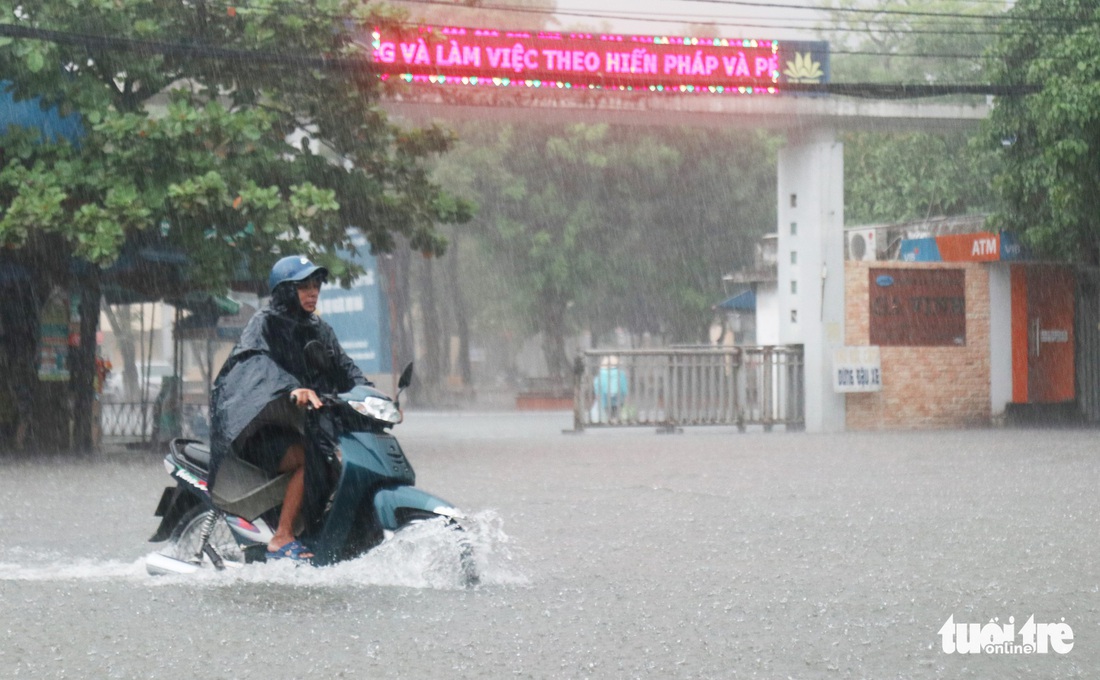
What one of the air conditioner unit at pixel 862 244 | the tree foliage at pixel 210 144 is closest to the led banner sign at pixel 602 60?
the tree foliage at pixel 210 144

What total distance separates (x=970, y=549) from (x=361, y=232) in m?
13.2

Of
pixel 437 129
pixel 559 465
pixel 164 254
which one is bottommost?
pixel 559 465

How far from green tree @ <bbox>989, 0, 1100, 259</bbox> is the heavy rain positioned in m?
0.08

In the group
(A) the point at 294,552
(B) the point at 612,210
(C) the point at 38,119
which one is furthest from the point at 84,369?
(B) the point at 612,210

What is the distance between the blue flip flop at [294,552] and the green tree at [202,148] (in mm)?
9753

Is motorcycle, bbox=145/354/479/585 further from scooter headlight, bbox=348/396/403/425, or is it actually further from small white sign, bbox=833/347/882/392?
small white sign, bbox=833/347/882/392

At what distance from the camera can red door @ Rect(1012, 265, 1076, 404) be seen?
26.6m

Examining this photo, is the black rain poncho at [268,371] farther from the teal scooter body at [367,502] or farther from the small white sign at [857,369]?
the small white sign at [857,369]

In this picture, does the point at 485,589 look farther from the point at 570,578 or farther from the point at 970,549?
the point at 970,549

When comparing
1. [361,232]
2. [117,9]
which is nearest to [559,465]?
[361,232]

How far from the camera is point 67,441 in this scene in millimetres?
21562

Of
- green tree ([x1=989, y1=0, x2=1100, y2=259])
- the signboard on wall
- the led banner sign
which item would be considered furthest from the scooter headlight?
the signboard on wall

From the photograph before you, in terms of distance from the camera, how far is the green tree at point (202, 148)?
17.5 metres

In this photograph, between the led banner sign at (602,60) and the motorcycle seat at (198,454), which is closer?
the motorcycle seat at (198,454)
